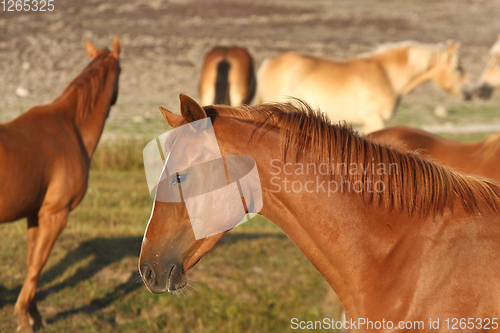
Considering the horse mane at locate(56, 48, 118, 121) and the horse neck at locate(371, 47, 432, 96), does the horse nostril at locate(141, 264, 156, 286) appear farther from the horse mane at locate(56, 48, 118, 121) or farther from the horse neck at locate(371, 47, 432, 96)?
the horse neck at locate(371, 47, 432, 96)

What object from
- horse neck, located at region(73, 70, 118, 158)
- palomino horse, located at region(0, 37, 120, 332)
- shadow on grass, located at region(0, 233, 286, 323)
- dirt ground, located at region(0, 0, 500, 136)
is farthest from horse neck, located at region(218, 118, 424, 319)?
dirt ground, located at region(0, 0, 500, 136)

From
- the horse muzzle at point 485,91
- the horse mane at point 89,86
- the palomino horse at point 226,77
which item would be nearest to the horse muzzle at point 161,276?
the horse mane at point 89,86

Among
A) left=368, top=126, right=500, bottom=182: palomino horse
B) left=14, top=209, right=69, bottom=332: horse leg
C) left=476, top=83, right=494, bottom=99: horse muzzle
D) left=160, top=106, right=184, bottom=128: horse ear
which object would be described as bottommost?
left=14, top=209, right=69, bottom=332: horse leg

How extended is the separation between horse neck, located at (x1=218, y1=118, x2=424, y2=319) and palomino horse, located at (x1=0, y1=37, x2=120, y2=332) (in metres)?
2.54

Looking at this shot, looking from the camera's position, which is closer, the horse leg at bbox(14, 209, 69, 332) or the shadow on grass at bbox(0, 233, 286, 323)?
the horse leg at bbox(14, 209, 69, 332)

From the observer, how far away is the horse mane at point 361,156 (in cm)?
171

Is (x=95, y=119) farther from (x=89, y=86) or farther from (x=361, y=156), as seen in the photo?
(x=361, y=156)

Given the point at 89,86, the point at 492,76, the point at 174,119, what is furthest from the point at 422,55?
the point at 174,119

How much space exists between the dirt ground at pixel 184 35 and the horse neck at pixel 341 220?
10.7m

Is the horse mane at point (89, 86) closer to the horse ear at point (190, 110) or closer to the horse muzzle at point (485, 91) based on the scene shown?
the horse ear at point (190, 110)

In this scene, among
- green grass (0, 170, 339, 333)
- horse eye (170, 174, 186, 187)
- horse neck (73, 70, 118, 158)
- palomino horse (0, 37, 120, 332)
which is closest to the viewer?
horse eye (170, 174, 186, 187)

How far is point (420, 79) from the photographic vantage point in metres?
7.87

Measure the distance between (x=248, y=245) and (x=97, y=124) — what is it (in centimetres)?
238

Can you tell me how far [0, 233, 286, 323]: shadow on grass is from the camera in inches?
156
